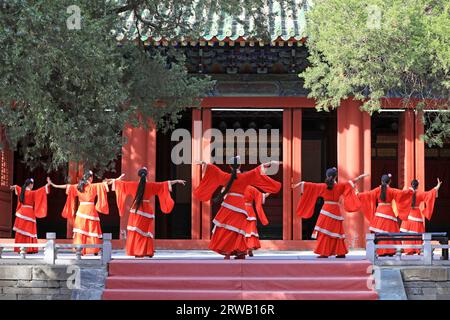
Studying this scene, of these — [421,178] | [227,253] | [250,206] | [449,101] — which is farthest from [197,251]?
[449,101]

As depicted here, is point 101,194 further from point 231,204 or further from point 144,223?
point 231,204

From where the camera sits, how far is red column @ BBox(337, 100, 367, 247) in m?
14.6

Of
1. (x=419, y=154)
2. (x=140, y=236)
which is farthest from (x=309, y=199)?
(x=419, y=154)

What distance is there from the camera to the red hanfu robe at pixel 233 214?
431 inches

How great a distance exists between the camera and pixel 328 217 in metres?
11.5

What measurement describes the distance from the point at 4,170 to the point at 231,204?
Result: 619 cm

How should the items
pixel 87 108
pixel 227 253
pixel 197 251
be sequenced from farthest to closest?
pixel 197 251 < pixel 227 253 < pixel 87 108

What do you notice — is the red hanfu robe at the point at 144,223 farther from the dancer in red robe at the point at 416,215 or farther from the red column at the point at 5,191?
the red column at the point at 5,191

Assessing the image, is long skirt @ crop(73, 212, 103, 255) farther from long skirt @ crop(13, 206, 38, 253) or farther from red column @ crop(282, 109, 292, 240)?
red column @ crop(282, 109, 292, 240)

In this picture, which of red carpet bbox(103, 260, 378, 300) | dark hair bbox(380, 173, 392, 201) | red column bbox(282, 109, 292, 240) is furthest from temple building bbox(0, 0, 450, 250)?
red carpet bbox(103, 260, 378, 300)

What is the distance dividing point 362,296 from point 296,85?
624 centimetres
